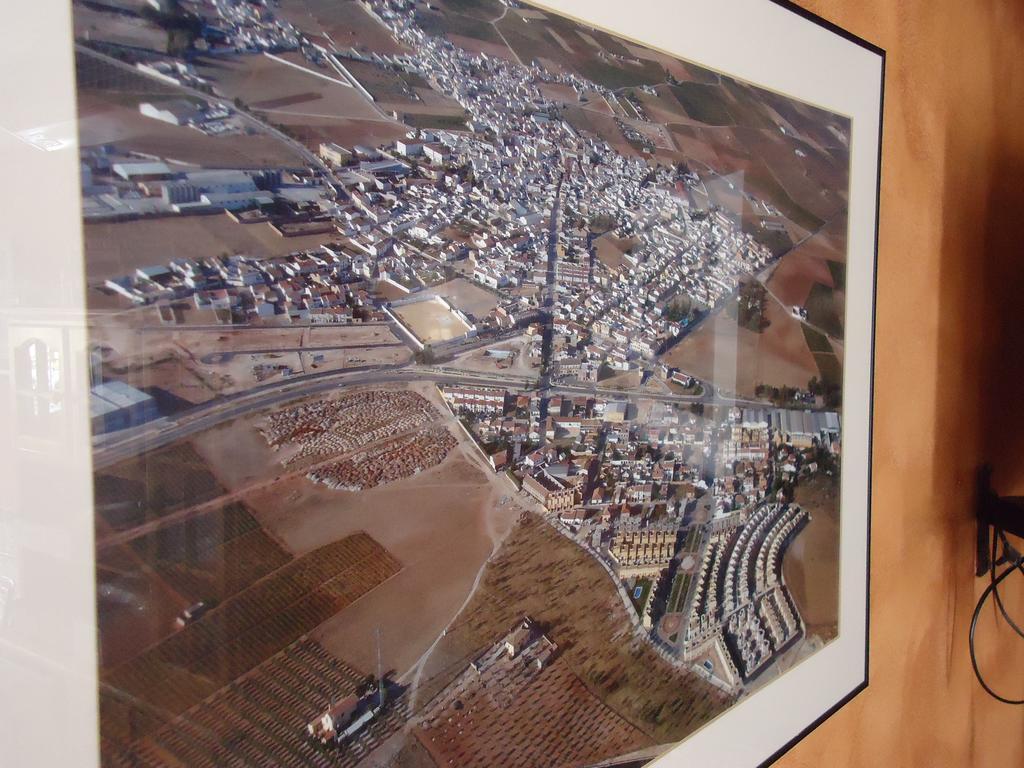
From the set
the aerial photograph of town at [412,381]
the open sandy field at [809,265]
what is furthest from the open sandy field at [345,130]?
the open sandy field at [809,265]

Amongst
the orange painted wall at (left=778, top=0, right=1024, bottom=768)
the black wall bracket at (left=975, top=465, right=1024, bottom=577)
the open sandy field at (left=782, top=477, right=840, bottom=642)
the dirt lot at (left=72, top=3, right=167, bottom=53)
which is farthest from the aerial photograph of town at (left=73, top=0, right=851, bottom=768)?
the black wall bracket at (left=975, top=465, right=1024, bottom=577)

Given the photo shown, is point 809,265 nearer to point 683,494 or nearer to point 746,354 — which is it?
point 746,354

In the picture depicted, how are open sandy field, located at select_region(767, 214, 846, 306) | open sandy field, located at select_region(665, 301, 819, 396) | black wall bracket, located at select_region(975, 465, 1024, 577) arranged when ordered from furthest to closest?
black wall bracket, located at select_region(975, 465, 1024, 577), open sandy field, located at select_region(767, 214, 846, 306), open sandy field, located at select_region(665, 301, 819, 396)

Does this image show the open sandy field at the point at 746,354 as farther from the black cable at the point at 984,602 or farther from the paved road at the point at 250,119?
the black cable at the point at 984,602

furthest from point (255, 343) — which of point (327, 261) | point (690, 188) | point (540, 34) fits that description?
point (690, 188)

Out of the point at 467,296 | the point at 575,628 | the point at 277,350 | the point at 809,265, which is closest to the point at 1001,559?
the point at 809,265

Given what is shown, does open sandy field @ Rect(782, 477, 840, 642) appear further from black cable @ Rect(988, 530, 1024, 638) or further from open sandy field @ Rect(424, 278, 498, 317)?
black cable @ Rect(988, 530, 1024, 638)
